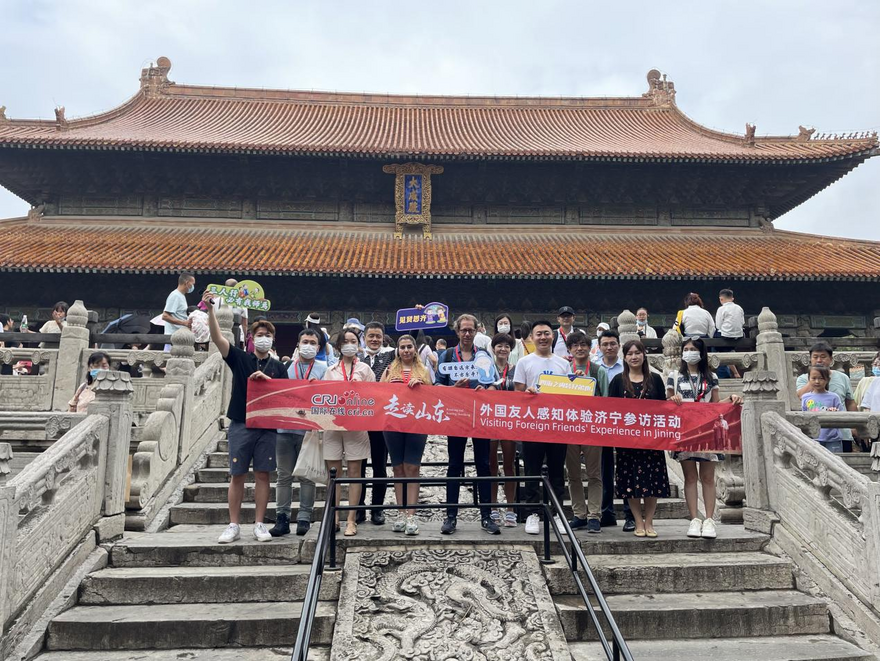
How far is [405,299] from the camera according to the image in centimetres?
1439

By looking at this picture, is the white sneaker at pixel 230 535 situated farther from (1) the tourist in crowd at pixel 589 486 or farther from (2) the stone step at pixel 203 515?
(1) the tourist in crowd at pixel 589 486

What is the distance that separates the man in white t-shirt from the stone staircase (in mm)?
423

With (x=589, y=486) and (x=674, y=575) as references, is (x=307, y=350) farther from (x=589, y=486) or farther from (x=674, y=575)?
(x=674, y=575)

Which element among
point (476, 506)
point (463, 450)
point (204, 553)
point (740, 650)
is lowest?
→ point (740, 650)

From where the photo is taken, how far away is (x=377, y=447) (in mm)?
5539

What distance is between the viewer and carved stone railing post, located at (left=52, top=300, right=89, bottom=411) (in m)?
8.68

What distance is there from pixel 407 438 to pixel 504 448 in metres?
0.98

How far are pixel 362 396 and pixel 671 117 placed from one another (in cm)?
1929

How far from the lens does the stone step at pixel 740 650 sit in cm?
404

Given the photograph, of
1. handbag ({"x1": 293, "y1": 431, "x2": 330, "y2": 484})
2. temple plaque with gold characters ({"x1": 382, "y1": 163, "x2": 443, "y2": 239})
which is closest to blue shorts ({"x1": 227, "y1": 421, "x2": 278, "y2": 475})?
handbag ({"x1": 293, "y1": 431, "x2": 330, "y2": 484})

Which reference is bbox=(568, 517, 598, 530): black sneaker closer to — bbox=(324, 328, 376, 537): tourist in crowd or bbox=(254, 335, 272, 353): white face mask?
bbox=(324, 328, 376, 537): tourist in crowd

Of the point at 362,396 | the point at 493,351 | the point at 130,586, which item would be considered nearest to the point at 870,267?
the point at 493,351

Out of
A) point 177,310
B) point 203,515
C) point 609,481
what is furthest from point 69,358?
point 609,481

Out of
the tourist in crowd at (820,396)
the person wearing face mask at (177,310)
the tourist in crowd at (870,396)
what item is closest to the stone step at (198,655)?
the person wearing face mask at (177,310)
